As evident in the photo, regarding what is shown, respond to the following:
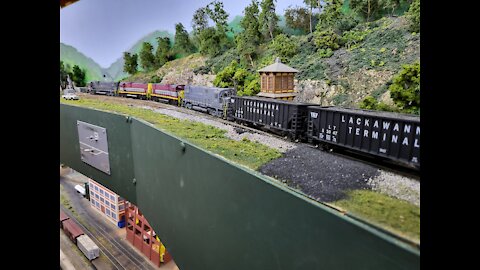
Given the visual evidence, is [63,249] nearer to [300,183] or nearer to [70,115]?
[70,115]

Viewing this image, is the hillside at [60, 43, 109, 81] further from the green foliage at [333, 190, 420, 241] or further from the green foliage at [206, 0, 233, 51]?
the green foliage at [333, 190, 420, 241]

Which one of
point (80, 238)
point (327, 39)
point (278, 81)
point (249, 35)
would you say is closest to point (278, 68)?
point (278, 81)

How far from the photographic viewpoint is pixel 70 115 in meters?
10.5

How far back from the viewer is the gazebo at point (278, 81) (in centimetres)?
540

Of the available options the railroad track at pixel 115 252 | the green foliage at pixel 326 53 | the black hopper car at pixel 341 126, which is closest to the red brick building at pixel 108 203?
the railroad track at pixel 115 252

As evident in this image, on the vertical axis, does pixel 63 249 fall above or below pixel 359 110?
below

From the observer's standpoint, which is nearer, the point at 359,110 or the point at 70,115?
the point at 359,110

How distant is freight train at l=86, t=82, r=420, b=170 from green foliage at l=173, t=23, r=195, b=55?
1134 millimetres
